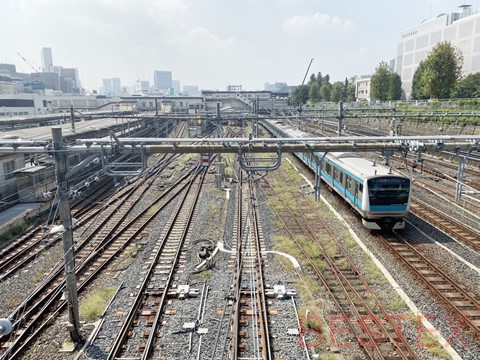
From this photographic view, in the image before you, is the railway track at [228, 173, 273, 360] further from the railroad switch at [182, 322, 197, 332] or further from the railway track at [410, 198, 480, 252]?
the railway track at [410, 198, 480, 252]

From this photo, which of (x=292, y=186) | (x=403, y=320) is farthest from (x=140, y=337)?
(x=292, y=186)

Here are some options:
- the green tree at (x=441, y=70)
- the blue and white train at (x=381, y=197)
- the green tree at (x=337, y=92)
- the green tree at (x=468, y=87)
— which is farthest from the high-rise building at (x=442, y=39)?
the blue and white train at (x=381, y=197)

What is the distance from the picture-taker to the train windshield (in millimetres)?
12688

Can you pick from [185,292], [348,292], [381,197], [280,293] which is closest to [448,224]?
[381,197]

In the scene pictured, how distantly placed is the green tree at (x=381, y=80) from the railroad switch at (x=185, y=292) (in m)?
49.7

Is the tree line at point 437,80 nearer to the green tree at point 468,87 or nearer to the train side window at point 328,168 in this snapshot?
the green tree at point 468,87

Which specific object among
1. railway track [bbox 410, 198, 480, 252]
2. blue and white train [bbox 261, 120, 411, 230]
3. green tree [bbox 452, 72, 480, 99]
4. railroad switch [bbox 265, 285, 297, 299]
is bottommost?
railroad switch [bbox 265, 285, 297, 299]

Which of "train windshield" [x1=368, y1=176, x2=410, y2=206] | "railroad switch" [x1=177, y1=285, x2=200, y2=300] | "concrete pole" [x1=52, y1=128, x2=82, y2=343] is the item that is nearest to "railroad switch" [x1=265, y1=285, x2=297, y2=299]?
"railroad switch" [x1=177, y1=285, x2=200, y2=300]

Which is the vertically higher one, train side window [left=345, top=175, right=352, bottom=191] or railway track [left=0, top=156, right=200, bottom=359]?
train side window [left=345, top=175, right=352, bottom=191]

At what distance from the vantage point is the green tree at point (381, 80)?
51.4 meters

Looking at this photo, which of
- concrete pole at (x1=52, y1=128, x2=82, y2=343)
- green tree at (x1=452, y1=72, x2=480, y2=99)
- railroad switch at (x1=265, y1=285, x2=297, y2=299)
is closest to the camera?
concrete pole at (x1=52, y1=128, x2=82, y2=343)

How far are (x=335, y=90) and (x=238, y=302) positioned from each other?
208ft

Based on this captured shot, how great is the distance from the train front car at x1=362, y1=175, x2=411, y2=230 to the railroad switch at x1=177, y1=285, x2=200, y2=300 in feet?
22.2

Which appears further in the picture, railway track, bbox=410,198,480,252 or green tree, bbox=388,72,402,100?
green tree, bbox=388,72,402,100
